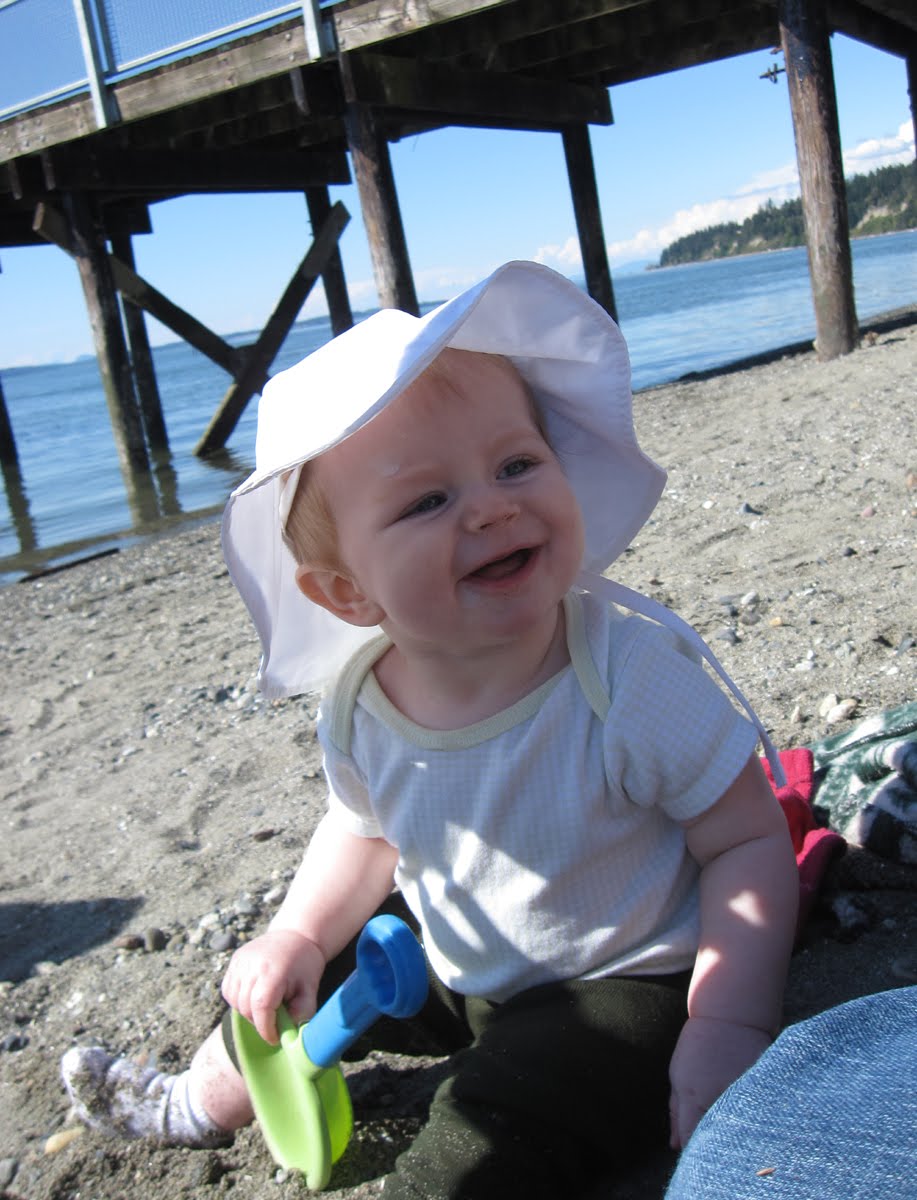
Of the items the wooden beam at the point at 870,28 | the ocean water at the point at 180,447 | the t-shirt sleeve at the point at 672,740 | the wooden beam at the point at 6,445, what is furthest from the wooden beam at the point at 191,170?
the t-shirt sleeve at the point at 672,740

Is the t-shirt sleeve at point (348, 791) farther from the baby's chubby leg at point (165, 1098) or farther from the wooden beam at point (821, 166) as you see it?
the wooden beam at point (821, 166)

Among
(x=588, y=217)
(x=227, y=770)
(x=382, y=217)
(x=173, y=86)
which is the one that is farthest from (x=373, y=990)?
(x=588, y=217)

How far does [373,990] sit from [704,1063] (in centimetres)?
40

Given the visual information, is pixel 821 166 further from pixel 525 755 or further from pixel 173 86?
pixel 525 755

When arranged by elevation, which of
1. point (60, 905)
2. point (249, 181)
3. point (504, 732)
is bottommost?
point (60, 905)

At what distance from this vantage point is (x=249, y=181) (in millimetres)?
10859

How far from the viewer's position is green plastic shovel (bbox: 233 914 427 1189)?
1.43 meters

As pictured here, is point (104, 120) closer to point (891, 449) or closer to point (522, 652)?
point (891, 449)

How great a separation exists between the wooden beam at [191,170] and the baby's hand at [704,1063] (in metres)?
9.68

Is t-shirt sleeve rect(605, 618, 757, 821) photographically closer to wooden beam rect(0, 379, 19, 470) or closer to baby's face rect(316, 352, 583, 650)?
baby's face rect(316, 352, 583, 650)

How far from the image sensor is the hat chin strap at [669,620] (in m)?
1.67

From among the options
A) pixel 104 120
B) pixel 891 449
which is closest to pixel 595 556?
pixel 891 449

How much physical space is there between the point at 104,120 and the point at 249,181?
84.5 inches

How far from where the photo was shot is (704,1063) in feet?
4.69
